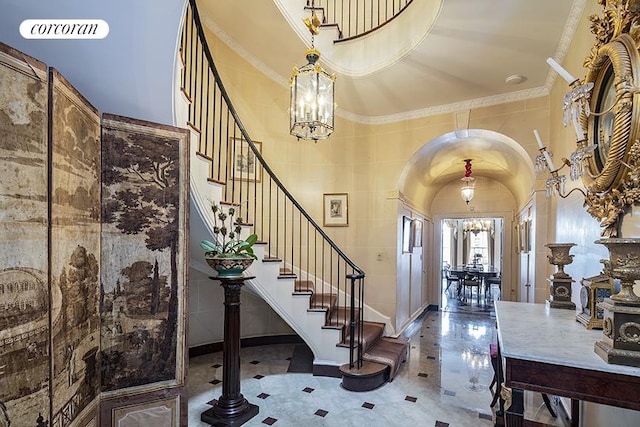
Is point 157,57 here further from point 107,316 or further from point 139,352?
point 139,352

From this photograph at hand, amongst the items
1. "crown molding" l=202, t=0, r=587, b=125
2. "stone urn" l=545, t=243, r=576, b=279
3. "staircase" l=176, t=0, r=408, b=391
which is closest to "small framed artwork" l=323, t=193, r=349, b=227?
"staircase" l=176, t=0, r=408, b=391

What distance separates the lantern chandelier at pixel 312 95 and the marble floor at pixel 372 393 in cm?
274

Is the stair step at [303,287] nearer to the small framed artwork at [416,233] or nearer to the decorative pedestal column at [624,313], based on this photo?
the small framed artwork at [416,233]

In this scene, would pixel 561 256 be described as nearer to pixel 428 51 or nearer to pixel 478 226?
pixel 428 51

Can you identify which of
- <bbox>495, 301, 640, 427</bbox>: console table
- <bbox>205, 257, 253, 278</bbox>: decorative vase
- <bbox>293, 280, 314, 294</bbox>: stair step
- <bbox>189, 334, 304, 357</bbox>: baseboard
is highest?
<bbox>205, 257, 253, 278</bbox>: decorative vase

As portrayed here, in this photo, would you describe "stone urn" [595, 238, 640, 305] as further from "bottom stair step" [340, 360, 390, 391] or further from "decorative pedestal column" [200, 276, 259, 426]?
"bottom stair step" [340, 360, 390, 391]

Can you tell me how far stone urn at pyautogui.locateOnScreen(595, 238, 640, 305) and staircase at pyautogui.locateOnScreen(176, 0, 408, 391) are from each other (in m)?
2.44

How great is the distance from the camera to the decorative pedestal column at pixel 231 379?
110 inches

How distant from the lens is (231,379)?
2867 millimetres

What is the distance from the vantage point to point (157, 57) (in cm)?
191

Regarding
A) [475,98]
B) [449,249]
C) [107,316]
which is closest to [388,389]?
[107,316]

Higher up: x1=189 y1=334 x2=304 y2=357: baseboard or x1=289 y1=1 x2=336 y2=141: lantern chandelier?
x1=289 y1=1 x2=336 y2=141: lantern chandelier

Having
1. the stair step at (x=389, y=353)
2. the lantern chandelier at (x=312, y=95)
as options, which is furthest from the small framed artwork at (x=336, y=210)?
the lantern chandelier at (x=312, y=95)

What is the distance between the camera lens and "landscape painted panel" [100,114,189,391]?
1.89m
